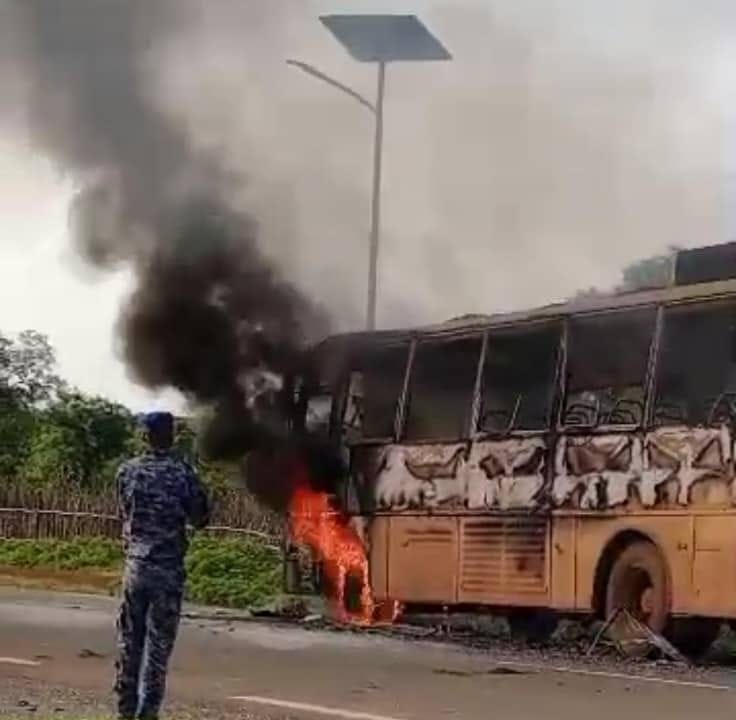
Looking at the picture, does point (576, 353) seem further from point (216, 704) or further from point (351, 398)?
point (216, 704)

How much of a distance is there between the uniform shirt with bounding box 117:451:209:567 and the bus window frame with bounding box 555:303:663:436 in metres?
6.91

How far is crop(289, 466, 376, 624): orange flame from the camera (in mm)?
18656

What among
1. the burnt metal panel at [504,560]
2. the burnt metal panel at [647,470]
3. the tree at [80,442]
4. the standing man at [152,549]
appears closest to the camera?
the standing man at [152,549]

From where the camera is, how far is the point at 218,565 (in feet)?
80.9

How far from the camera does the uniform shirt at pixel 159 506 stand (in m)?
9.07

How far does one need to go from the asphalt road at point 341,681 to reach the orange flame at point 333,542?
1.77 m

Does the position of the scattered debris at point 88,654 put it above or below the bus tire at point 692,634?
below

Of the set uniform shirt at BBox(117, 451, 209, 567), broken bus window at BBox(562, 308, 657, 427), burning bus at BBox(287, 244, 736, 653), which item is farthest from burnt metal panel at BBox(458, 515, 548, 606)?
uniform shirt at BBox(117, 451, 209, 567)

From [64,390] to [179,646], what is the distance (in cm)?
3420

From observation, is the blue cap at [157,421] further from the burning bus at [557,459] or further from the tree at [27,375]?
the tree at [27,375]

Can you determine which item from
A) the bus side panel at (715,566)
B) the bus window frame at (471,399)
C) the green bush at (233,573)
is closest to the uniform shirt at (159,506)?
the bus side panel at (715,566)

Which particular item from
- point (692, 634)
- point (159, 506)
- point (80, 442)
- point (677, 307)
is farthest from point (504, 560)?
point (80, 442)

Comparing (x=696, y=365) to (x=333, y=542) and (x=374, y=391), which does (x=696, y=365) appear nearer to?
(x=374, y=391)

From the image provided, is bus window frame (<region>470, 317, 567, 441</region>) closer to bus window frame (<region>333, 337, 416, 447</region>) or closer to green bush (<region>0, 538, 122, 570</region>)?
bus window frame (<region>333, 337, 416, 447</region>)
